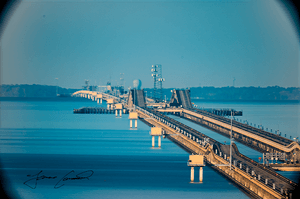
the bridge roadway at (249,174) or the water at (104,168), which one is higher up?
the bridge roadway at (249,174)

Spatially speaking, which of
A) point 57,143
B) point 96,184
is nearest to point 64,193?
point 96,184

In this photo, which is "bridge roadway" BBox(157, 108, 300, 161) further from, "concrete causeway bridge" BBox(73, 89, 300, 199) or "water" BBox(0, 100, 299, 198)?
"water" BBox(0, 100, 299, 198)

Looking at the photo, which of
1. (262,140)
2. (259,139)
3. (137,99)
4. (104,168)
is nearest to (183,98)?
(137,99)
